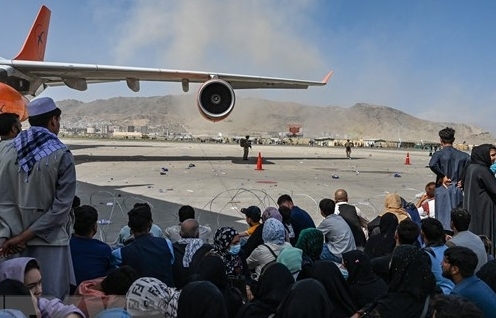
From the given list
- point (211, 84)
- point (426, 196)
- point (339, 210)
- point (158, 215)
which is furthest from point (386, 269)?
point (211, 84)

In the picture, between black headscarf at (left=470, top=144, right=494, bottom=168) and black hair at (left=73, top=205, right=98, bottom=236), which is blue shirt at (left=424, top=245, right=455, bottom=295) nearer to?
black headscarf at (left=470, top=144, right=494, bottom=168)

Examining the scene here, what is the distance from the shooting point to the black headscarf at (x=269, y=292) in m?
3.01

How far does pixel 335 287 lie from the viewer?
3199 millimetres

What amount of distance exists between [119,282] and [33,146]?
43.4 inches

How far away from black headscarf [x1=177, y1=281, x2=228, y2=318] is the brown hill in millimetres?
131368

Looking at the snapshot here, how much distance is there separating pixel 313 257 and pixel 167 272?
1295 millimetres

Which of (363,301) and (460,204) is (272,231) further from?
(460,204)

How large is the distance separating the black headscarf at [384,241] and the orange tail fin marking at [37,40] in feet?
57.8

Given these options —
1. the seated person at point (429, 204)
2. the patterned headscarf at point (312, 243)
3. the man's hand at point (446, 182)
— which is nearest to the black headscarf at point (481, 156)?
the man's hand at point (446, 182)

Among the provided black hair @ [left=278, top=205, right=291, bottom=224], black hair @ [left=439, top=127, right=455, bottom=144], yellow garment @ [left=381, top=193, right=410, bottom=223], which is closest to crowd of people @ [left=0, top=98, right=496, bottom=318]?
yellow garment @ [left=381, top=193, right=410, bottom=223]

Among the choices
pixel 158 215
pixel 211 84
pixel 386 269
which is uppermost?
pixel 211 84

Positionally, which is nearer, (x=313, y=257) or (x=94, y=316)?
(x=94, y=316)

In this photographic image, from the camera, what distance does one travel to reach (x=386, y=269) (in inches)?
149

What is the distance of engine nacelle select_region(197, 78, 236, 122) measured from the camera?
17297mm
